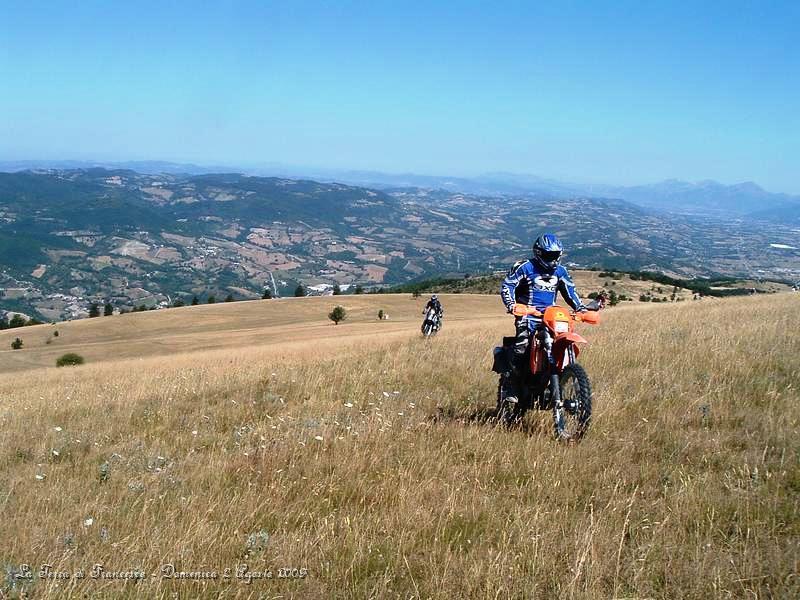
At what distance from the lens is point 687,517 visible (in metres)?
3.67

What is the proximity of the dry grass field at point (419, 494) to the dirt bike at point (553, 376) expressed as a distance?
228 mm

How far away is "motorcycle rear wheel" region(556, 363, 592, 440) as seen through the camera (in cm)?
546

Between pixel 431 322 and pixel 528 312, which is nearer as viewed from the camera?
pixel 528 312

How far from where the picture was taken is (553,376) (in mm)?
5973

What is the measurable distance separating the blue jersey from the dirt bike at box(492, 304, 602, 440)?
445 millimetres

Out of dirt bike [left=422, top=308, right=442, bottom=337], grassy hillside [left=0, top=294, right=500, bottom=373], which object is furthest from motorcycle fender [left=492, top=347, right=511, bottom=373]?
grassy hillside [left=0, top=294, right=500, bottom=373]

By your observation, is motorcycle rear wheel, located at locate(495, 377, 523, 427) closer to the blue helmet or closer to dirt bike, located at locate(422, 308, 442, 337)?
the blue helmet

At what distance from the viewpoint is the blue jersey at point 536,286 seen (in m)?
6.85

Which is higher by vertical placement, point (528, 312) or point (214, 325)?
point (528, 312)

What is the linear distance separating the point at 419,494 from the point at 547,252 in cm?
378

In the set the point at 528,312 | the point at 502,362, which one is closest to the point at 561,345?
the point at 528,312

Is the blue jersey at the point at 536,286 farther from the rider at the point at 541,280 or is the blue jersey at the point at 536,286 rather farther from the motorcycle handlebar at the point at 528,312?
the motorcycle handlebar at the point at 528,312

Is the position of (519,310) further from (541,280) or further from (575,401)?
(575,401)

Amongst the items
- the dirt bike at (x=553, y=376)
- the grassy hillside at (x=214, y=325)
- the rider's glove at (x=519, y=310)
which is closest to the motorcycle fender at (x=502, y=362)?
the dirt bike at (x=553, y=376)
